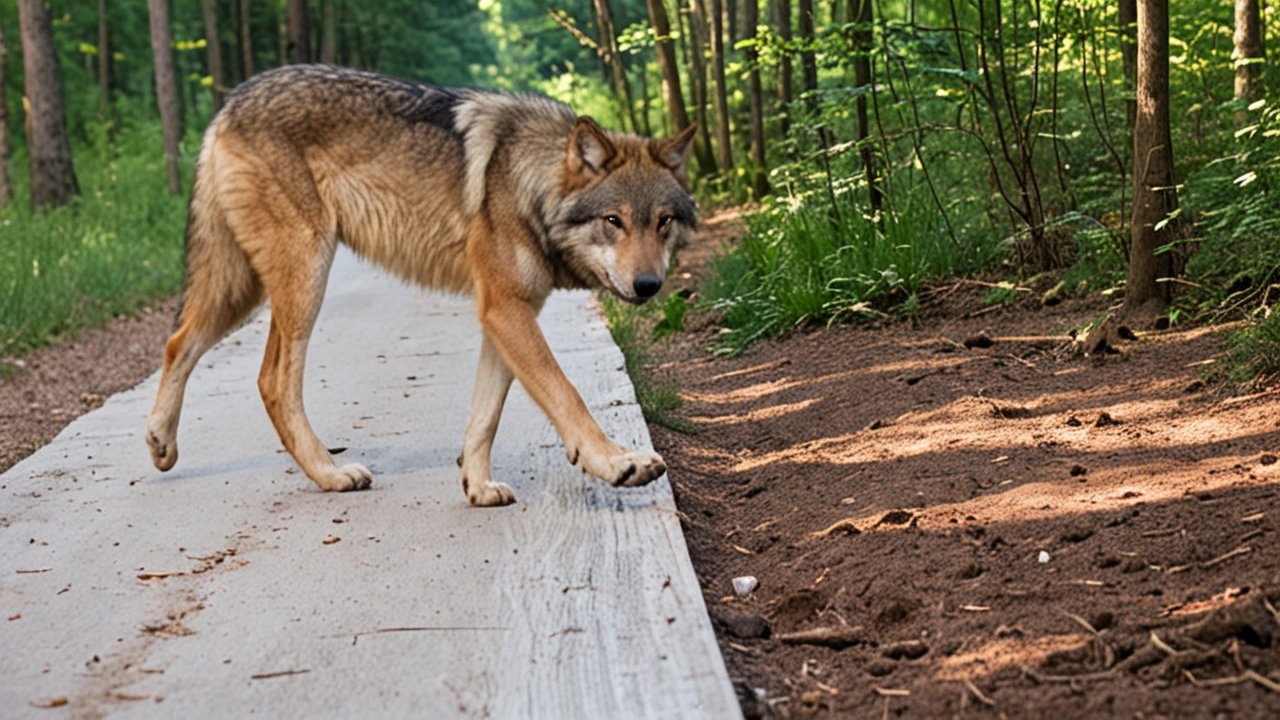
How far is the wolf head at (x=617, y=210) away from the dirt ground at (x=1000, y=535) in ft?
3.35

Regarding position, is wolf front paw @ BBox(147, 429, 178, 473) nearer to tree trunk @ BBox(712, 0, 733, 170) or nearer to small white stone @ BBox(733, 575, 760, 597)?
small white stone @ BBox(733, 575, 760, 597)

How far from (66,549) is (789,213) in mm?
6155

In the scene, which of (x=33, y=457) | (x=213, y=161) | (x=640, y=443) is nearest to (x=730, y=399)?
(x=640, y=443)

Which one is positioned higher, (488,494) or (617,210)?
(617,210)

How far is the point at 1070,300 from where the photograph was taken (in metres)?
7.39

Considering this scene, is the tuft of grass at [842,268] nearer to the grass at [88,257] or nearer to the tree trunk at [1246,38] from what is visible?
the tree trunk at [1246,38]

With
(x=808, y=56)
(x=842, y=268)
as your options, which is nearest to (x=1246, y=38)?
(x=842, y=268)

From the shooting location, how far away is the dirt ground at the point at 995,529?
296 centimetres

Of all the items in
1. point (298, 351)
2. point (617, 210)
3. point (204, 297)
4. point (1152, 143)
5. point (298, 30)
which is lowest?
point (298, 351)

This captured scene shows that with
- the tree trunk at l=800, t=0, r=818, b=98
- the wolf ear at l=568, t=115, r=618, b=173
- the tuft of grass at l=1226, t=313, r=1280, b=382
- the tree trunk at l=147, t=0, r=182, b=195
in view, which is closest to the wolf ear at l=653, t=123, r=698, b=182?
the wolf ear at l=568, t=115, r=618, b=173

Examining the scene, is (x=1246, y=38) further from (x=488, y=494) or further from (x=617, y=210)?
(x=488, y=494)

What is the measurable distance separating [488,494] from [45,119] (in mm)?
17321

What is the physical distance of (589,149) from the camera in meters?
5.14

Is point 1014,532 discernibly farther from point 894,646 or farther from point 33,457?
point 33,457
